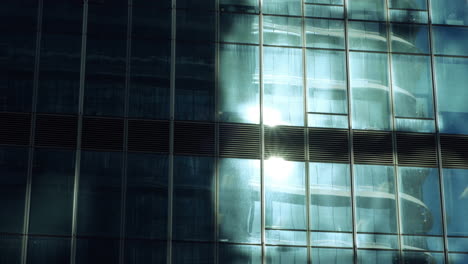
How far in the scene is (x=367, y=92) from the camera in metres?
29.5

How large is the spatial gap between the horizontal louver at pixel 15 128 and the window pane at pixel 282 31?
8.64 m

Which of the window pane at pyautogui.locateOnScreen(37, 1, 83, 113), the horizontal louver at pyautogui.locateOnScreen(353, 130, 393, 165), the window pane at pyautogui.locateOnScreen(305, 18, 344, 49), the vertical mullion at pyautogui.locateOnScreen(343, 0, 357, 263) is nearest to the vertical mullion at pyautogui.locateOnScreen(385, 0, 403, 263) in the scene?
the horizontal louver at pyautogui.locateOnScreen(353, 130, 393, 165)

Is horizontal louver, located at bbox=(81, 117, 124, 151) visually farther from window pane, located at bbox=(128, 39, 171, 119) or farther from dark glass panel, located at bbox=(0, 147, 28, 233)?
dark glass panel, located at bbox=(0, 147, 28, 233)

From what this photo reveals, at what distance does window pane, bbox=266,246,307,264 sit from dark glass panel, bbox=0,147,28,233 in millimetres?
7991

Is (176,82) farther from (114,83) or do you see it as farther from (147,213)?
(147,213)

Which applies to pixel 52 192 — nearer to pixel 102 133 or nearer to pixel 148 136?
pixel 102 133

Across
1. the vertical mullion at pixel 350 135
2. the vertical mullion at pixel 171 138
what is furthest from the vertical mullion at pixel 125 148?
the vertical mullion at pixel 350 135

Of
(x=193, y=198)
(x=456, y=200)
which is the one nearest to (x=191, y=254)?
(x=193, y=198)

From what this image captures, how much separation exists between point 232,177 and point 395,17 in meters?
8.50

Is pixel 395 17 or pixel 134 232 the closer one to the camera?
pixel 134 232

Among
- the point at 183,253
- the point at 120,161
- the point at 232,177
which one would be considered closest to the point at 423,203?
the point at 232,177

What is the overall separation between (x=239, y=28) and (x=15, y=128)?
8340 mm

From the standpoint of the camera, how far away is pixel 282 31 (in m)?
29.7

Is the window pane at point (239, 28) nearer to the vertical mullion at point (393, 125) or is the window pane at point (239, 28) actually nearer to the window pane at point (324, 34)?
the window pane at point (324, 34)
